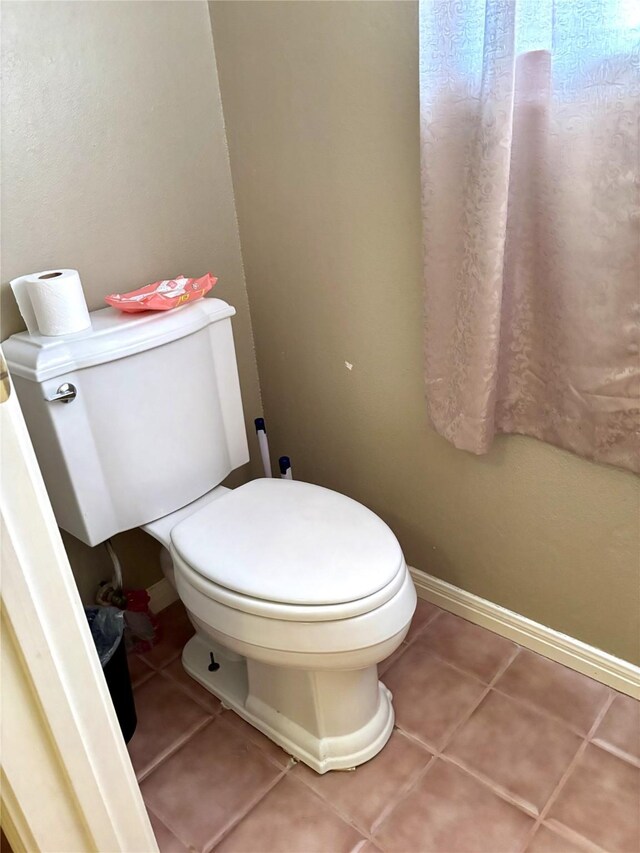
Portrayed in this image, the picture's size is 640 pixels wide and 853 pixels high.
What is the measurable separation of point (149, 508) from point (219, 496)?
15 centimetres

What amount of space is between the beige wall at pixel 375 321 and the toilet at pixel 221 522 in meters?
0.28

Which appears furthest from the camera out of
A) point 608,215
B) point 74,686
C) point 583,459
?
point 583,459

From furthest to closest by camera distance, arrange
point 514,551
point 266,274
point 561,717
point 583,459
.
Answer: point 266,274
point 514,551
point 561,717
point 583,459

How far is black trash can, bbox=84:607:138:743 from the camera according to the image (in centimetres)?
138

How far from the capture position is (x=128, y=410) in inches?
52.8

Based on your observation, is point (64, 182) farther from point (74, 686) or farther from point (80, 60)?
point (74, 686)

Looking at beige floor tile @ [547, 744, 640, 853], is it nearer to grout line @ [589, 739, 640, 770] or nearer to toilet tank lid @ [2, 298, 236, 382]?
grout line @ [589, 739, 640, 770]

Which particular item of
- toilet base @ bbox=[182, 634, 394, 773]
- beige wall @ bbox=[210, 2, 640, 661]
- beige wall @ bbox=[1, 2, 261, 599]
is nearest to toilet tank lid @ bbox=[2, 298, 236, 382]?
beige wall @ bbox=[1, 2, 261, 599]

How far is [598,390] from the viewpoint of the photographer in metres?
1.19

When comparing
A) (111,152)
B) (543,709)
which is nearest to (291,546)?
(543,709)

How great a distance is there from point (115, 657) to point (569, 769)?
930 millimetres

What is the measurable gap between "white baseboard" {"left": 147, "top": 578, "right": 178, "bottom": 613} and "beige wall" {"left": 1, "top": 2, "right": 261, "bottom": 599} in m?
0.08

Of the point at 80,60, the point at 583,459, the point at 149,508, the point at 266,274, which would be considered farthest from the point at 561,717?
the point at 80,60

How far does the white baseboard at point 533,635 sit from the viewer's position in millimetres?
1444
